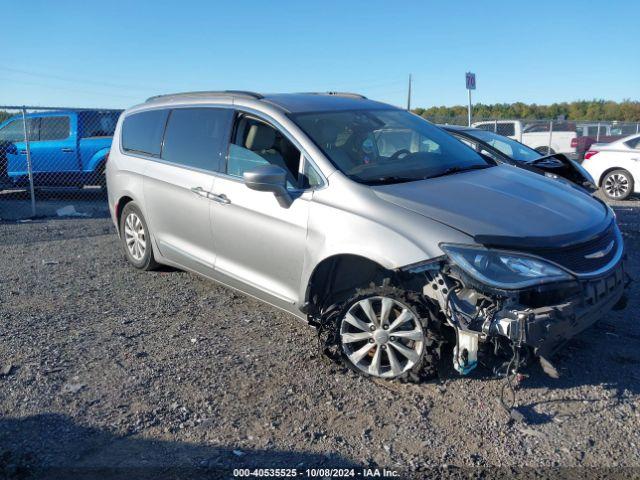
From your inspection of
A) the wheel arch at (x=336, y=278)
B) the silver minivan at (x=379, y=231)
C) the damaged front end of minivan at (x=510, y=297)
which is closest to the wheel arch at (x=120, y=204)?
the silver minivan at (x=379, y=231)

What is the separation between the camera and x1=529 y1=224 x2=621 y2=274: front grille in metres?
3.65

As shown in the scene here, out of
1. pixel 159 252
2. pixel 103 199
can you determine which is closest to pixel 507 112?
pixel 103 199

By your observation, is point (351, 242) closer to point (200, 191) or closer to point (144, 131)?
point (200, 191)

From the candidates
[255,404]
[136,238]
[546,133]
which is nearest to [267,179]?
[255,404]

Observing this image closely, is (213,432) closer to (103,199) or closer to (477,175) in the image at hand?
(477,175)

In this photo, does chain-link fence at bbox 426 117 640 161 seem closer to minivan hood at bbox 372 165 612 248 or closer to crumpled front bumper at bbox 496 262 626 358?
minivan hood at bbox 372 165 612 248

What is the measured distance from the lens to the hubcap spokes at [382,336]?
386cm

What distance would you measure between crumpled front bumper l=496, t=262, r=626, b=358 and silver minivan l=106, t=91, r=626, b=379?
0.5 inches

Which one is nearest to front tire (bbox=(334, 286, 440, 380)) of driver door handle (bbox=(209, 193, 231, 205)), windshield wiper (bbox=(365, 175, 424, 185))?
windshield wiper (bbox=(365, 175, 424, 185))

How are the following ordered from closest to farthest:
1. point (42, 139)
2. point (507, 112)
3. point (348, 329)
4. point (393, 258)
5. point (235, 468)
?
point (235, 468) < point (393, 258) < point (348, 329) < point (42, 139) < point (507, 112)

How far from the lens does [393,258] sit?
12.3 feet

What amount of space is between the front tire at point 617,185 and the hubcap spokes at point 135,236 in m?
9.78

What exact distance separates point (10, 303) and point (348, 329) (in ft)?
11.5

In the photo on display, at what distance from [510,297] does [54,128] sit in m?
11.6
